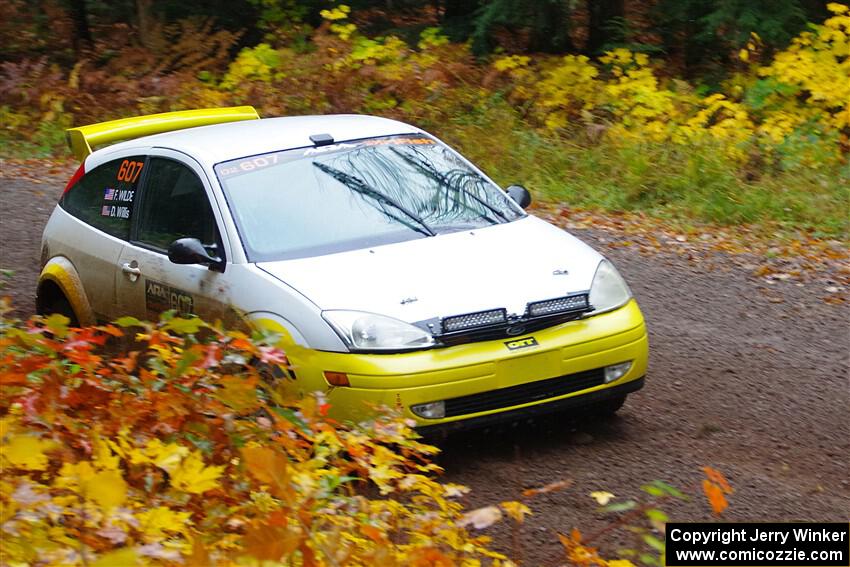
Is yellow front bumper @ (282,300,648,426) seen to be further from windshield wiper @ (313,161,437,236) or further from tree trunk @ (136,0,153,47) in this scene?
tree trunk @ (136,0,153,47)

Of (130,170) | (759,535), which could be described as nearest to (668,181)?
(130,170)

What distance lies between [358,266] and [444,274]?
48 cm

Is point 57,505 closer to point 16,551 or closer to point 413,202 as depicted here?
point 16,551

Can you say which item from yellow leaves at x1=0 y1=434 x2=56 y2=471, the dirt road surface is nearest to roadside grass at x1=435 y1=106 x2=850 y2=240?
the dirt road surface

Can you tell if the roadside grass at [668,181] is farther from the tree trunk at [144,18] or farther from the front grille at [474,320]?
the tree trunk at [144,18]

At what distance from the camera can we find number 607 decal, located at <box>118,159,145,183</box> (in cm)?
700

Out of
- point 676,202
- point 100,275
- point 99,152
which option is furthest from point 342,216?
point 676,202

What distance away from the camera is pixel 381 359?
17.2 ft

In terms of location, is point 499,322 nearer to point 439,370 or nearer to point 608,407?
point 439,370

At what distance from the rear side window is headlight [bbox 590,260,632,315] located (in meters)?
3.00

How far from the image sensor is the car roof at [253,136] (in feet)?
21.7

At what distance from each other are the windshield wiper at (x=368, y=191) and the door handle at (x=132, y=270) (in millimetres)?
1260

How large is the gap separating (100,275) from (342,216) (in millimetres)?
1789

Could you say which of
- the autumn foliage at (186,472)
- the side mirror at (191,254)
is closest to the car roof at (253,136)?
the side mirror at (191,254)
